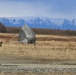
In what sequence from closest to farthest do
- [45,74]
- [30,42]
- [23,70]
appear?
[45,74]
[23,70]
[30,42]

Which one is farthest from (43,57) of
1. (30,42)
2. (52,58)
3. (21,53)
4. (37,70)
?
(30,42)

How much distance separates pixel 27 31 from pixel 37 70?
35044 mm

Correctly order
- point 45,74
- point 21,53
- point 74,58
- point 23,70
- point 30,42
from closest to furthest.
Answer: point 45,74
point 23,70
point 74,58
point 21,53
point 30,42

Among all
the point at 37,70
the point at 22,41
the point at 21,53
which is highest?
the point at 37,70

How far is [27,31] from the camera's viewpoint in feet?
196

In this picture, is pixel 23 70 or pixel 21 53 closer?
pixel 23 70

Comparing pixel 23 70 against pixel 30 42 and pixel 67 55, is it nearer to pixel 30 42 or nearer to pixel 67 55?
pixel 67 55

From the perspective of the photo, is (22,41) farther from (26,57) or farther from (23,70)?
(23,70)

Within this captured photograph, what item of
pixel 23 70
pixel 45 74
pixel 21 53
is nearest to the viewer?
pixel 45 74

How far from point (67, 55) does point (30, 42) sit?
19512 mm

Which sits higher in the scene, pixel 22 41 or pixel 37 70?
pixel 37 70

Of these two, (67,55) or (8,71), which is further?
(67,55)

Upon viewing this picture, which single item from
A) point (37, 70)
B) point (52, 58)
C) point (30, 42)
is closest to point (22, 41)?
point (30, 42)

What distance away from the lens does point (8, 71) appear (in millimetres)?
24125
